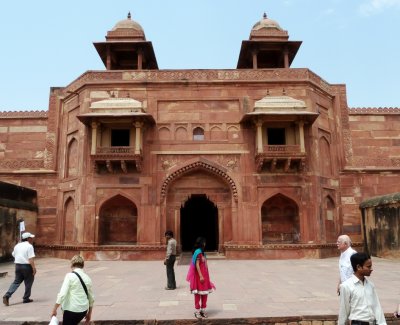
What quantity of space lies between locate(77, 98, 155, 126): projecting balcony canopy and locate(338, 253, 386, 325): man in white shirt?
11.1 m

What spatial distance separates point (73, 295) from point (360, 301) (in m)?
2.73

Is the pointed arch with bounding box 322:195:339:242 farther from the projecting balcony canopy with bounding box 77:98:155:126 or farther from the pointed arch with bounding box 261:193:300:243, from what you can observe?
the projecting balcony canopy with bounding box 77:98:155:126

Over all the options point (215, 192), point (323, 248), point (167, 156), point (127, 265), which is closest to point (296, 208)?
point (323, 248)

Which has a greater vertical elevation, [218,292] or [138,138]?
[138,138]

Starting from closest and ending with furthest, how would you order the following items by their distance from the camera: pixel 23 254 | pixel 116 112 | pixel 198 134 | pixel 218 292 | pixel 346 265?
1. pixel 346 265
2. pixel 23 254
3. pixel 218 292
4. pixel 116 112
5. pixel 198 134

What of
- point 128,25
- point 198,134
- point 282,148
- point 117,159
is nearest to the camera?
point 117,159

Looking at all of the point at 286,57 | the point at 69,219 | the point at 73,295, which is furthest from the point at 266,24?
the point at 73,295

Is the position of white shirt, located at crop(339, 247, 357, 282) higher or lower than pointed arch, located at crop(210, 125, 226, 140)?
lower

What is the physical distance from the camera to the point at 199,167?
14.1 m

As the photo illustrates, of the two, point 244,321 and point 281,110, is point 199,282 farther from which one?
point 281,110

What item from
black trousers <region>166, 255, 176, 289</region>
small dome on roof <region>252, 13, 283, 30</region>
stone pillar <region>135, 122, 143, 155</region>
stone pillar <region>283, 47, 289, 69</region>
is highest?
small dome on roof <region>252, 13, 283, 30</region>

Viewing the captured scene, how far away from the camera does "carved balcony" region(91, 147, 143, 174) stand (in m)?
13.5

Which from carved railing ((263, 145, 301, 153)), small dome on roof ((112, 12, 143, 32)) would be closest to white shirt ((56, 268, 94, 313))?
carved railing ((263, 145, 301, 153))

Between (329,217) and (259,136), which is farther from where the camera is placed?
(329,217)
